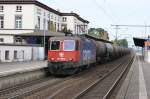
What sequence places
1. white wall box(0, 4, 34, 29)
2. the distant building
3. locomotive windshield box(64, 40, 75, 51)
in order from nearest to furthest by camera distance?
locomotive windshield box(64, 40, 75, 51)
the distant building
white wall box(0, 4, 34, 29)

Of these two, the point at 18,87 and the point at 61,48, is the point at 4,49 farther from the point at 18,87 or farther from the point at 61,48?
the point at 18,87

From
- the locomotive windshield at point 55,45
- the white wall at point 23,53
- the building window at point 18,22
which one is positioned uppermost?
the building window at point 18,22

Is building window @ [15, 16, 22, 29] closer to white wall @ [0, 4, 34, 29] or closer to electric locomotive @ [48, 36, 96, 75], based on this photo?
white wall @ [0, 4, 34, 29]

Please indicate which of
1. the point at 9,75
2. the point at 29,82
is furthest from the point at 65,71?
the point at 9,75

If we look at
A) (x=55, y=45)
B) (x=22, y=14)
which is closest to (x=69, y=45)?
(x=55, y=45)

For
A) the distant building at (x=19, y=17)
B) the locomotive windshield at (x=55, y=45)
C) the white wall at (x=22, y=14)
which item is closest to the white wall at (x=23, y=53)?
the distant building at (x=19, y=17)

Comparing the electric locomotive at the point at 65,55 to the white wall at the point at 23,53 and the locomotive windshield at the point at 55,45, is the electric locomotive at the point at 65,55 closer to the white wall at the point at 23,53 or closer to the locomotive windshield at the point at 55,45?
the locomotive windshield at the point at 55,45

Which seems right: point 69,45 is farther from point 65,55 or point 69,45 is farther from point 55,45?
point 55,45

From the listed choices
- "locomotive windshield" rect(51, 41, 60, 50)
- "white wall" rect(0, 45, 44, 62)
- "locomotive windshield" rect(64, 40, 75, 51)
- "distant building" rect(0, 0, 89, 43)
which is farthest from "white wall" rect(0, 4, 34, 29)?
"locomotive windshield" rect(64, 40, 75, 51)

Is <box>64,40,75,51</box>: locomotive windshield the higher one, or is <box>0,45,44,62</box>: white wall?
<box>64,40,75,51</box>: locomotive windshield

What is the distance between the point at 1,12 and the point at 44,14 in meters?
8.85

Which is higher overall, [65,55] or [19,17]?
[19,17]

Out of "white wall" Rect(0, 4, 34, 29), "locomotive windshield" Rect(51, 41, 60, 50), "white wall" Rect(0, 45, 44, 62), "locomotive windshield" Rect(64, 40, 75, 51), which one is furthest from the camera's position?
"white wall" Rect(0, 4, 34, 29)

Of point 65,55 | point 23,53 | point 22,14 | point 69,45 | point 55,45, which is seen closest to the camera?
point 65,55
